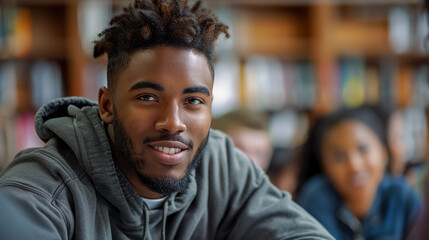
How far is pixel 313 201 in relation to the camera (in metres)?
1.95

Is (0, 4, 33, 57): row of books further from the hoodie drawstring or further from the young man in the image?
the hoodie drawstring

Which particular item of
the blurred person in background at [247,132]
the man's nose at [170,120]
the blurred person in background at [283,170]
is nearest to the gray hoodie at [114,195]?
the man's nose at [170,120]

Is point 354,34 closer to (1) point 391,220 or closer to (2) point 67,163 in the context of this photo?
(1) point 391,220

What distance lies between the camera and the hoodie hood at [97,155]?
0.91 m

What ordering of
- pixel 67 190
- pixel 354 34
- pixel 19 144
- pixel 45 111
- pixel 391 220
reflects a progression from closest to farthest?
1. pixel 67 190
2. pixel 45 111
3. pixel 391 220
4. pixel 19 144
5. pixel 354 34

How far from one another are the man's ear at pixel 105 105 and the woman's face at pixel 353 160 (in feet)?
3.90

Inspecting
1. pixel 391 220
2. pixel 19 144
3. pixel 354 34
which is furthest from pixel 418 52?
pixel 19 144

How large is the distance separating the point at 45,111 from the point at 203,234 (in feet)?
1.19

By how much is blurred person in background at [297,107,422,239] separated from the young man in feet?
3.15

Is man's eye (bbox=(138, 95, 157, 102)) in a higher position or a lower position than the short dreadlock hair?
lower

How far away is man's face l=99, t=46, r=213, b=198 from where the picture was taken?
87cm

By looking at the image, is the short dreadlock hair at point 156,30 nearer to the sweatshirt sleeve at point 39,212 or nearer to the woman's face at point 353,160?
the sweatshirt sleeve at point 39,212

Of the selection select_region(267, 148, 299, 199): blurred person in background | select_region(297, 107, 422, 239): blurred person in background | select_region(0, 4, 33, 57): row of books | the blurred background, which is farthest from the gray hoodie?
select_region(0, 4, 33, 57): row of books

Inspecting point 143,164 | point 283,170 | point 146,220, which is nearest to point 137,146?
point 143,164
